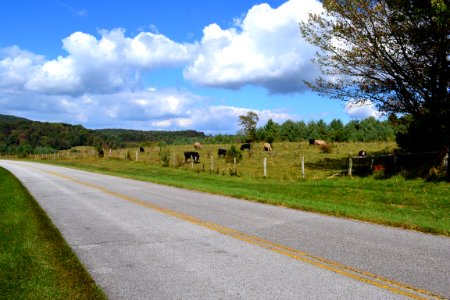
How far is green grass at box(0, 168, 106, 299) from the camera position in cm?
532

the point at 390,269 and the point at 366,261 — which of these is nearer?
the point at 390,269

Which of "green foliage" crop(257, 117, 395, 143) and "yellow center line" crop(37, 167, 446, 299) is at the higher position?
"green foliage" crop(257, 117, 395, 143)

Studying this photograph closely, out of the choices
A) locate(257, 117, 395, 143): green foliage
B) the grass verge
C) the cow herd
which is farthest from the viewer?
locate(257, 117, 395, 143): green foliage

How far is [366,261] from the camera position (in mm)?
6543

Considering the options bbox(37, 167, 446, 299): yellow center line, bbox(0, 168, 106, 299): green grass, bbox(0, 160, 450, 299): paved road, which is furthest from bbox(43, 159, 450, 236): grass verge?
bbox(0, 168, 106, 299): green grass

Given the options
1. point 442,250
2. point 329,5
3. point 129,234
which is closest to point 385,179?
point 329,5

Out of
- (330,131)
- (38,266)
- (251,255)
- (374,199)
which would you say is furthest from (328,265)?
(330,131)

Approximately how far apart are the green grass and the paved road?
250mm

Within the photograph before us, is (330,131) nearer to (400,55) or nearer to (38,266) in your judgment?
(400,55)

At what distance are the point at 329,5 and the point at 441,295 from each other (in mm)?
22567

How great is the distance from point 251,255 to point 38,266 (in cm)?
339

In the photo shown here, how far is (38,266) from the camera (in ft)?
21.1

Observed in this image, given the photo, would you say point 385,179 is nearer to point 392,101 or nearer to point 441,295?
point 392,101

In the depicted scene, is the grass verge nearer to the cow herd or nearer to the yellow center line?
the yellow center line
